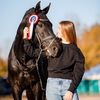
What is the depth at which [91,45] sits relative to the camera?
255ft

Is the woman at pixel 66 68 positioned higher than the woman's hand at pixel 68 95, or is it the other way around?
the woman at pixel 66 68

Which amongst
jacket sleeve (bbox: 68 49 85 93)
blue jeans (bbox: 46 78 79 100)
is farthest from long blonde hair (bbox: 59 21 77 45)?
blue jeans (bbox: 46 78 79 100)

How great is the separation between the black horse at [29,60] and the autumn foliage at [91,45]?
63.2 meters

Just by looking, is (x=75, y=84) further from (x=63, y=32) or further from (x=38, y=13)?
(x=38, y=13)

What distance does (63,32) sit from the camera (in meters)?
6.23

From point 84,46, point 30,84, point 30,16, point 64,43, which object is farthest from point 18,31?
point 84,46

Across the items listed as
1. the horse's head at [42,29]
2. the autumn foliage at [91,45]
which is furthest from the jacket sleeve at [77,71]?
the autumn foliage at [91,45]

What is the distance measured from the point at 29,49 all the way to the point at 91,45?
69777mm

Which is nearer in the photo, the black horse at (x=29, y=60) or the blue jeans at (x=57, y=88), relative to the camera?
the blue jeans at (x=57, y=88)

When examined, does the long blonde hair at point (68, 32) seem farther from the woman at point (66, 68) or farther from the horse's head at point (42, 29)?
the horse's head at point (42, 29)

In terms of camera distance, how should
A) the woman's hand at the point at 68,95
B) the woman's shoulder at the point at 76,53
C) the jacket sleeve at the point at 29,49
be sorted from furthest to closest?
the jacket sleeve at the point at 29,49 → the woman's shoulder at the point at 76,53 → the woman's hand at the point at 68,95

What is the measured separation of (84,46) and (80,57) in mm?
71545

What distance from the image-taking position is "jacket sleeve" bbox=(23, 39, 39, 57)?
8295 millimetres

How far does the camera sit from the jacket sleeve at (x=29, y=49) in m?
8.29
